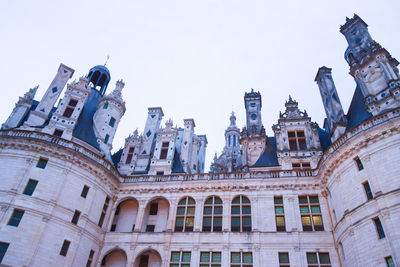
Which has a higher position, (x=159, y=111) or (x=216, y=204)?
(x=159, y=111)

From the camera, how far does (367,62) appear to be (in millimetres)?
24094

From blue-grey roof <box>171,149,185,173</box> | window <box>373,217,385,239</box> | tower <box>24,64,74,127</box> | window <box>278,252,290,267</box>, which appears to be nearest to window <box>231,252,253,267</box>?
window <box>278,252,290,267</box>

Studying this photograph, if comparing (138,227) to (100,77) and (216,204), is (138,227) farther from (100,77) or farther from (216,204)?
(100,77)

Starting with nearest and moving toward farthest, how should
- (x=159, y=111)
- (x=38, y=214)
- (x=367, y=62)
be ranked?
(x=38, y=214)
(x=367, y=62)
(x=159, y=111)

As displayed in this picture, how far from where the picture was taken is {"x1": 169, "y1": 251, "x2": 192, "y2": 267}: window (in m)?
21.2

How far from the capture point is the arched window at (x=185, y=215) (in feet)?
75.9

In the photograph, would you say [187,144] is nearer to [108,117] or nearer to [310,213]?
[108,117]

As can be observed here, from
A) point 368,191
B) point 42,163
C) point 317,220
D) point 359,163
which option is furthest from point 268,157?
point 42,163

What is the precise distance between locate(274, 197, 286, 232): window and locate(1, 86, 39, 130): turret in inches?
860

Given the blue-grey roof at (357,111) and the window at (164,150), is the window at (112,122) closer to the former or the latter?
the window at (164,150)

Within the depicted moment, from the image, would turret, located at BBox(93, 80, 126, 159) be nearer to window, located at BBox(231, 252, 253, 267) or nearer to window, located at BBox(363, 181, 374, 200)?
window, located at BBox(231, 252, 253, 267)

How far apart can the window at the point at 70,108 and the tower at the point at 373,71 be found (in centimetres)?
2382

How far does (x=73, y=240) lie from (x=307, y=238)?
1575 cm

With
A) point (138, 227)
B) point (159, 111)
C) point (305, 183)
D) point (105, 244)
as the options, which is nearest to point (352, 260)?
point (305, 183)
